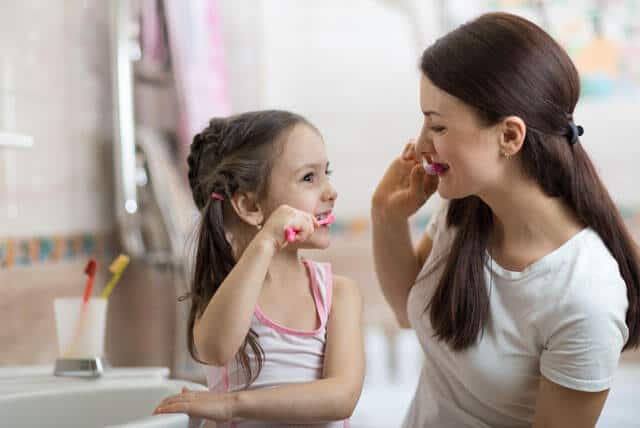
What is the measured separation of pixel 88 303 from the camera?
1.33m

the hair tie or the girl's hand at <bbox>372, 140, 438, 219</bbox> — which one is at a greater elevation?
the hair tie

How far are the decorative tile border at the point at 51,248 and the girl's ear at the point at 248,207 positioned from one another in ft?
1.89

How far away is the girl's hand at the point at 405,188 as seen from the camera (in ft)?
4.46

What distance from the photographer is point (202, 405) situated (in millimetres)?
1025

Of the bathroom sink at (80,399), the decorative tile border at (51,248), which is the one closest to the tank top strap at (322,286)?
the bathroom sink at (80,399)

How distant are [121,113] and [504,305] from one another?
1073 millimetres

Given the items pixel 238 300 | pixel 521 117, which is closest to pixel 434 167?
pixel 521 117

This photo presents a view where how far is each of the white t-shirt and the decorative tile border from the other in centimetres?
78

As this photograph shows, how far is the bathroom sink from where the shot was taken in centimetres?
115

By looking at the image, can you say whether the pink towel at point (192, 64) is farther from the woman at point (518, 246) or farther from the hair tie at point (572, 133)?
the hair tie at point (572, 133)

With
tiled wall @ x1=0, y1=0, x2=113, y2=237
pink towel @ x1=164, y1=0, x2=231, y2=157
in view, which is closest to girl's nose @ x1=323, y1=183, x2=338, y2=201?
tiled wall @ x1=0, y1=0, x2=113, y2=237

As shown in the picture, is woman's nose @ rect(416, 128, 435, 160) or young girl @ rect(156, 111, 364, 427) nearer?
young girl @ rect(156, 111, 364, 427)

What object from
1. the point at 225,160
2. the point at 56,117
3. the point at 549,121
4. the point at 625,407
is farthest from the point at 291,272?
the point at 625,407

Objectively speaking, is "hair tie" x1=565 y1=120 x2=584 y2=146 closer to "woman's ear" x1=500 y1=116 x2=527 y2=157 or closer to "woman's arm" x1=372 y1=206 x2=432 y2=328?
"woman's ear" x1=500 y1=116 x2=527 y2=157
